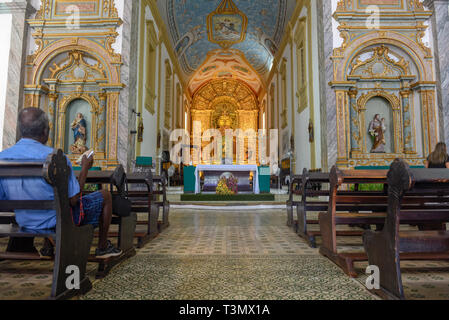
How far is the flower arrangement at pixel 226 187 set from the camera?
813 centimetres

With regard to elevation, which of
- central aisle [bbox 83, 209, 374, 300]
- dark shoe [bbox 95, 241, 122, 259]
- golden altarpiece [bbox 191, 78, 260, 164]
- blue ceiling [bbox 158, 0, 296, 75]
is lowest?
central aisle [bbox 83, 209, 374, 300]

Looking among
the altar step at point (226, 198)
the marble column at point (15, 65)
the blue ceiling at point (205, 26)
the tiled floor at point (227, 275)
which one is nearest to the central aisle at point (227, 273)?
the tiled floor at point (227, 275)

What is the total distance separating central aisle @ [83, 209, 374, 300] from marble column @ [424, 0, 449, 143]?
754cm

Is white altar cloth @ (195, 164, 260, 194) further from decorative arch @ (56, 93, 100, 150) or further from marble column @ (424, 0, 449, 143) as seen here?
marble column @ (424, 0, 449, 143)

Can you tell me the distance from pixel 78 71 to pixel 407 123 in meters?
10.5

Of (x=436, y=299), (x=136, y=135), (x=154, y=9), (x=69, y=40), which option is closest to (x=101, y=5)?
(x=69, y=40)

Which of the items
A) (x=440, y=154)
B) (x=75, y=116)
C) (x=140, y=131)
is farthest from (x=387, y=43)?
(x=75, y=116)

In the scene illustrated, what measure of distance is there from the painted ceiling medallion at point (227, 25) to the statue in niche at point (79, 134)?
904 centimetres

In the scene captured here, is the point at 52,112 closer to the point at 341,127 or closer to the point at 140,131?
the point at 140,131

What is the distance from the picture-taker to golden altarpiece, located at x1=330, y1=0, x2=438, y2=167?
8508mm

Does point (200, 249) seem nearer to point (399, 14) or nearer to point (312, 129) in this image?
point (312, 129)

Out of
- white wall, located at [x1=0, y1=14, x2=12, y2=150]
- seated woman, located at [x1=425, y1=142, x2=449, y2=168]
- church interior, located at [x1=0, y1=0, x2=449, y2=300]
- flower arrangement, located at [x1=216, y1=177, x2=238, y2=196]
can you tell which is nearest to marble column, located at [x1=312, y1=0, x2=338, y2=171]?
church interior, located at [x1=0, y1=0, x2=449, y2=300]

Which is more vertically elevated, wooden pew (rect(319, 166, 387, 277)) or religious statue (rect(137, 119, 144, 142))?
religious statue (rect(137, 119, 144, 142))

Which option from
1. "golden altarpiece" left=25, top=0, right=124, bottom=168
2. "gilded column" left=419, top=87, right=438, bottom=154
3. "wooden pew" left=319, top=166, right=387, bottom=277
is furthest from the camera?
"golden altarpiece" left=25, top=0, right=124, bottom=168
